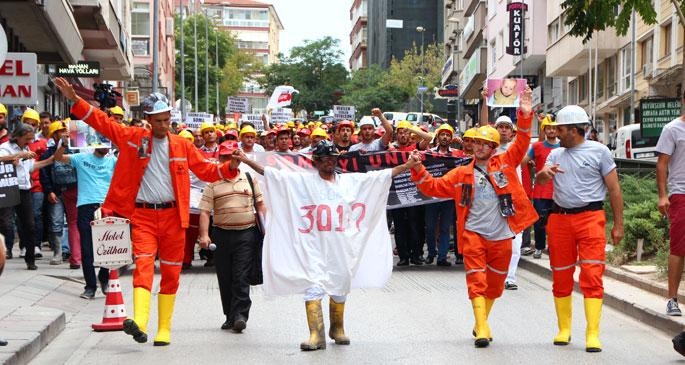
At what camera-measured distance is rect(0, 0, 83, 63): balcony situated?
22047 mm

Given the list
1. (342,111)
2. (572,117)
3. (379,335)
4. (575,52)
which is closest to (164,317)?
(379,335)

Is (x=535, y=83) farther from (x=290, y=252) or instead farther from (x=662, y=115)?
(x=290, y=252)

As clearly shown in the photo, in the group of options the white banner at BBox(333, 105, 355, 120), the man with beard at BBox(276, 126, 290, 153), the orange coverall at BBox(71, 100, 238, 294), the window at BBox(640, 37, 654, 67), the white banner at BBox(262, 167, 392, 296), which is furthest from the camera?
the window at BBox(640, 37, 654, 67)

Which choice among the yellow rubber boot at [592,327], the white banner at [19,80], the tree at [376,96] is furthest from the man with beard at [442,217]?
the tree at [376,96]

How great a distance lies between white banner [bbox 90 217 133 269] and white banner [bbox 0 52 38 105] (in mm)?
4061

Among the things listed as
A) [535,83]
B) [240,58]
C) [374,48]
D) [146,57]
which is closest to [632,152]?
[535,83]

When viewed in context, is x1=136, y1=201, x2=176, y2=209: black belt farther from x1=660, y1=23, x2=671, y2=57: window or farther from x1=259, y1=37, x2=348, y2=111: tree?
x1=259, y1=37, x2=348, y2=111: tree

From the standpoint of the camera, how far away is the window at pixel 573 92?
5328 cm

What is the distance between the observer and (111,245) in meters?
10.4

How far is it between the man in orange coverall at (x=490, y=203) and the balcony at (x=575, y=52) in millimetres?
32707

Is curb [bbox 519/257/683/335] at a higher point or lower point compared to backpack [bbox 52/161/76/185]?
lower

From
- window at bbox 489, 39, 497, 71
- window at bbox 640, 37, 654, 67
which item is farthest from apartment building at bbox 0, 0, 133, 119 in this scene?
window at bbox 489, 39, 497, 71

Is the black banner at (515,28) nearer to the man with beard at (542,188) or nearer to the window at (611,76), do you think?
the window at (611,76)

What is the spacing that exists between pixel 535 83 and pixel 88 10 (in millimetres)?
34748
